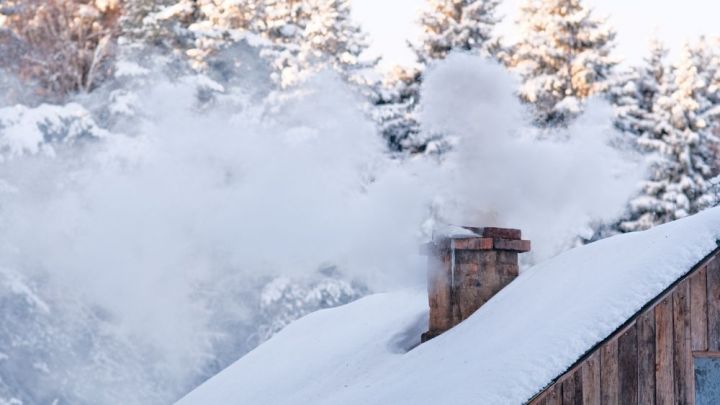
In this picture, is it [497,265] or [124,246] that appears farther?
[124,246]

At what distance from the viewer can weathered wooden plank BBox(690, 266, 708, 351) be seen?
26.7ft

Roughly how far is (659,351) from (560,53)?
24.2m

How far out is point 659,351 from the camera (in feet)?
26.5

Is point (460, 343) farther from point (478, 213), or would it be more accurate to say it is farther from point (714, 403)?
point (478, 213)

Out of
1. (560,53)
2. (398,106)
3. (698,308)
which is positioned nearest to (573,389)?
(698,308)

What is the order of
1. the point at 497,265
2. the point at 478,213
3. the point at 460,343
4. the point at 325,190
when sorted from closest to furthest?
the point at 460,343, the point at 497,265, the point at 478,213, the point at 325,190

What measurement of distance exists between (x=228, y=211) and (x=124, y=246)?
8.49 ft

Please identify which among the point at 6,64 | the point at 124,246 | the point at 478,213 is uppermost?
the point at 6,64

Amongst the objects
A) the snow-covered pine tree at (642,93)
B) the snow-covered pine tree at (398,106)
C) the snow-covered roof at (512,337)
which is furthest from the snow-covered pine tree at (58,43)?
the snow-covered roof at (512,337)

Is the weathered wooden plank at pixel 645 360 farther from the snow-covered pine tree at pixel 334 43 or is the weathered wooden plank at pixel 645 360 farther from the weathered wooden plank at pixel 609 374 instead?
the snow-covered pine tree at pixel 334 43

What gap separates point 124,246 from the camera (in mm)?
29594

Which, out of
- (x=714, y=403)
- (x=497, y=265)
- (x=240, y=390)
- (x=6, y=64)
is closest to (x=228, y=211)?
(x=6, y=64)

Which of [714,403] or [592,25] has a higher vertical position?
[592,25]

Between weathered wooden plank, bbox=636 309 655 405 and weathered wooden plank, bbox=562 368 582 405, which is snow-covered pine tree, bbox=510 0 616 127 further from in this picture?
weathered wooden plank, bbox=562 368 582 405
